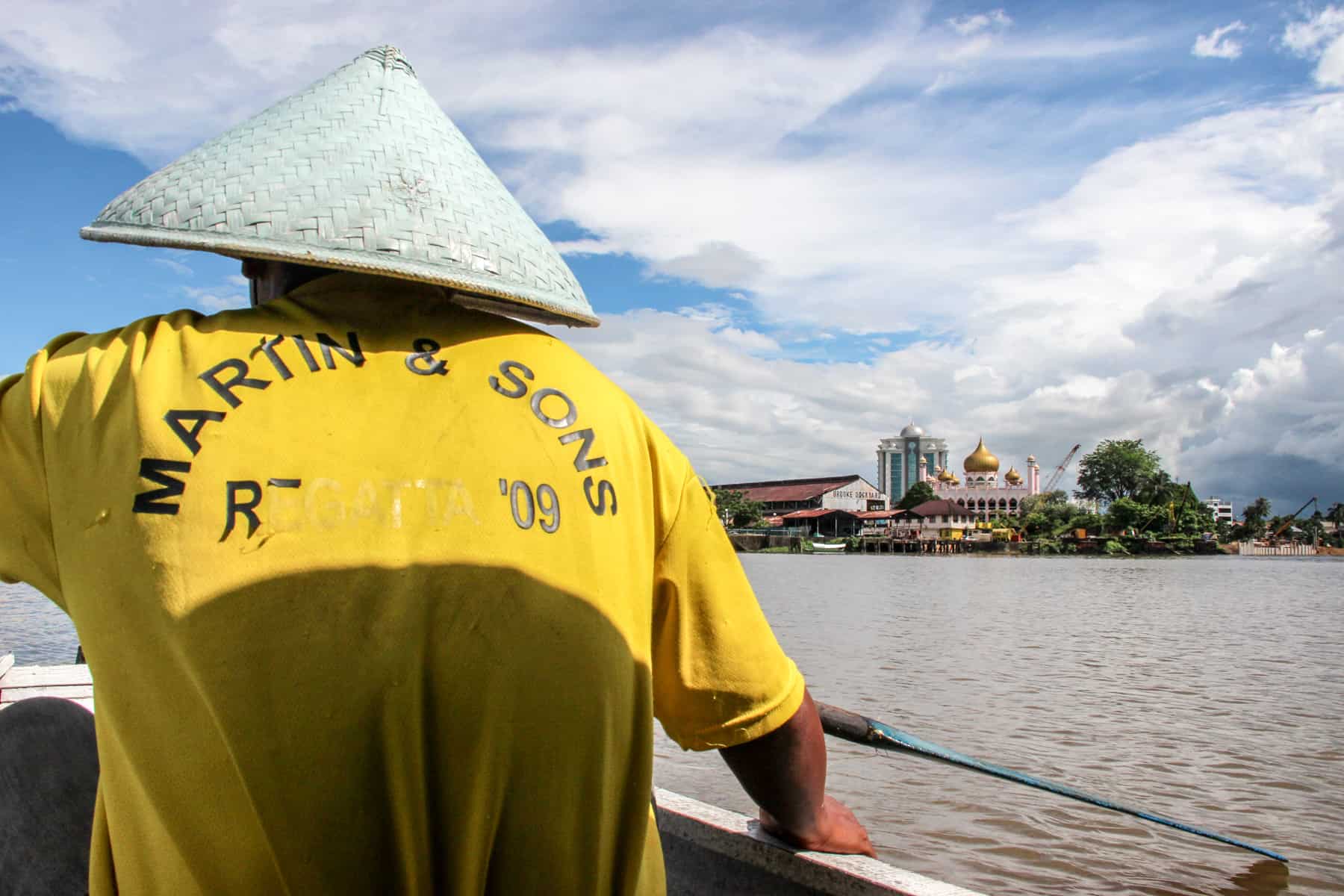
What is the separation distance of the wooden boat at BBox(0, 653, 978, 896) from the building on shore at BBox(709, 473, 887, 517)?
72946 mm

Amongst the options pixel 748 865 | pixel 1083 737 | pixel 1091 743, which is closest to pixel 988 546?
pixel 1083 737

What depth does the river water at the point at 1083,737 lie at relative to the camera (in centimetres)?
414

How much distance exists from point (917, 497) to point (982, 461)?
13.3m

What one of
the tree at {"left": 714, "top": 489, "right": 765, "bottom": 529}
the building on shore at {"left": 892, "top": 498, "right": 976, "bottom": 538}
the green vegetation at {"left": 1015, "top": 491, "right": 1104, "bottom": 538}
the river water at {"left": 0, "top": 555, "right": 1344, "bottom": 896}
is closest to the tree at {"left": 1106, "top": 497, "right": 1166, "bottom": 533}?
the green vegetation at {"left": 1015, "top": 491, "right": 1104, "bottom": 538}

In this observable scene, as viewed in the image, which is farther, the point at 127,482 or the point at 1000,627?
the point at 1000,627

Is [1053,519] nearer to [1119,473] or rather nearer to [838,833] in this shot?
[1119,473]

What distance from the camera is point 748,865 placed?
6.80 ft

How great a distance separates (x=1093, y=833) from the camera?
4402mm

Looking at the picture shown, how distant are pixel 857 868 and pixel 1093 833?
321cm

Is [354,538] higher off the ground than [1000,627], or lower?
higher

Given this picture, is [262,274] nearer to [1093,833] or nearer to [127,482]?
[127,482]

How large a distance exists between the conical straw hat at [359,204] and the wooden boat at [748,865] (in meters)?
1.03

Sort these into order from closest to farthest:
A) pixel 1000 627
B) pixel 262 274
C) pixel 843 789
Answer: pixel 262 274
pixel 843 789
pixel 1000 627

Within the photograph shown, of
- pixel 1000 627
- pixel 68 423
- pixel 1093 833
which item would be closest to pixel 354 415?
pixel 68 423
